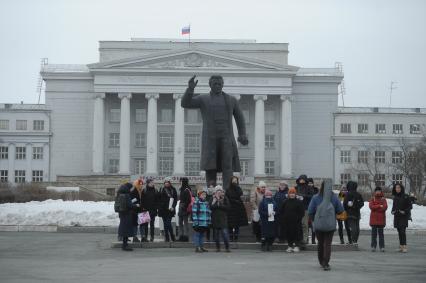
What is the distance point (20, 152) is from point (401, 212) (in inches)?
3018

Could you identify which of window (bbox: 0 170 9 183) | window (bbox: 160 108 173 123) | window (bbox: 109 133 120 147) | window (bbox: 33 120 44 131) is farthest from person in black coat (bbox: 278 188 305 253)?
window (bbox: 0 170 9 183)

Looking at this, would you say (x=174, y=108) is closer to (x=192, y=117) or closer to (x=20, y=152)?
(x=192, y=117)

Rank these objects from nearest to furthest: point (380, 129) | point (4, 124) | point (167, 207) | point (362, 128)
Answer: point (167, 207)
point (4, 124)
point (362, 128)
point (380, 129)

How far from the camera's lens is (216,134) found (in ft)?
82.6

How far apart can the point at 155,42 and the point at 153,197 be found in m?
72.9

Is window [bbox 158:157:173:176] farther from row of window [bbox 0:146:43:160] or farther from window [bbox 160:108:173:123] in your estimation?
row of window [bbox 0:146:43:160]

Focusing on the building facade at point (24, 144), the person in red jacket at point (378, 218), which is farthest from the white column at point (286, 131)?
the person in red jacket at point (378, 218)

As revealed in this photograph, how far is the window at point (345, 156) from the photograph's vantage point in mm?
99500

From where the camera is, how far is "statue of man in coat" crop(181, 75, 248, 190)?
82.1 feet

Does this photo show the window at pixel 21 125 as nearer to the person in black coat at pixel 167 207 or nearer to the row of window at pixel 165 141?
the row of window at pixel 165 141

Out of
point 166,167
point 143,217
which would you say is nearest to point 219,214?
point 143,217

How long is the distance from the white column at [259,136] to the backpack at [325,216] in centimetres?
7364

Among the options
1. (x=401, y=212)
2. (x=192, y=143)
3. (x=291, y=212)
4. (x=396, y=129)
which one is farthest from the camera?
(x=396, y=129)

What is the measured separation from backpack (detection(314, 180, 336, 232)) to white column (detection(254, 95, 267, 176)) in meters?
73.6
